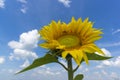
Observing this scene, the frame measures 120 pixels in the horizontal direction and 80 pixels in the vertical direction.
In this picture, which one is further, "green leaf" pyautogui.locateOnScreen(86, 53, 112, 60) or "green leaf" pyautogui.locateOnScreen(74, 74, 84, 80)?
"green leaf" pyautogui.locateOnScreen(74, 74, 84, 80)

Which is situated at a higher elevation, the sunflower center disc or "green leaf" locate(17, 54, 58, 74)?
the sunflower center disc

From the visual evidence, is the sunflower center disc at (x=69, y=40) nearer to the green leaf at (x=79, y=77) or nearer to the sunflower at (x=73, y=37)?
the sunflower at (x=73, y=37)

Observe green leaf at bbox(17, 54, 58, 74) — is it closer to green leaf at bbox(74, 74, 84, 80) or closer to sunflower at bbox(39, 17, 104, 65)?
sunflower at bbox(39, 17, 104, 65)

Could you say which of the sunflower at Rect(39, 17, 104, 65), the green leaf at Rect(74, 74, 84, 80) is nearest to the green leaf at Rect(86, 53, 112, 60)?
the sunflower at Rect(39, 17, 104, 65)

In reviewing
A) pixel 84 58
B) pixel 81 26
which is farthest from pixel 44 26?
pixel 84 58

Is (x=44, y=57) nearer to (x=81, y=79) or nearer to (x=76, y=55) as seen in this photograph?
(x=76, y=55)

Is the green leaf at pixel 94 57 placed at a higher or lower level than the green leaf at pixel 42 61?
higher

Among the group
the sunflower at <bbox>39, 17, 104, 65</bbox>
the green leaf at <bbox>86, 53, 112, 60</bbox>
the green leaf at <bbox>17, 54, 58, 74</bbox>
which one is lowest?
the green leaf at <bbox>17, 54, 58, 74</bbox>

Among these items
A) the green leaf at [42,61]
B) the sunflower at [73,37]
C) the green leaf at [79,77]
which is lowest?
the green leaf at [79,77]

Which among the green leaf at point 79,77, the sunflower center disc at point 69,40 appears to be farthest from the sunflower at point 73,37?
the green leaf at point 79,77
